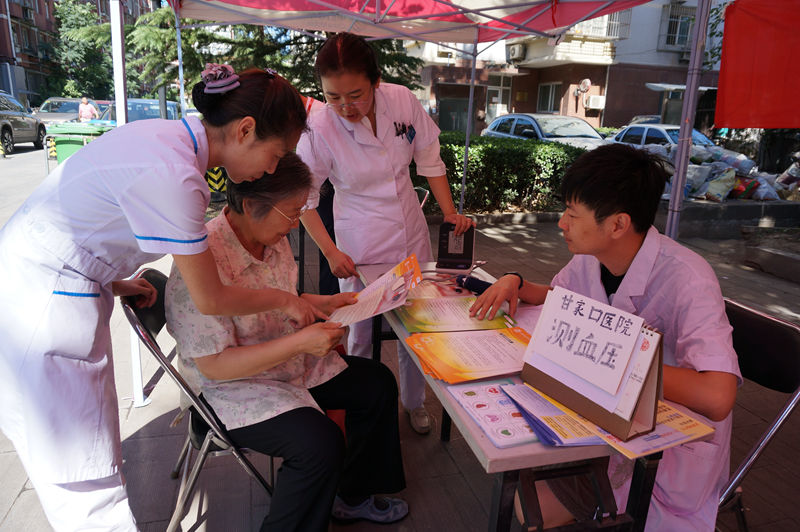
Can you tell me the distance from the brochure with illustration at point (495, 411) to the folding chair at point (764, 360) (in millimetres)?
746

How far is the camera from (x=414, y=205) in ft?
7.97

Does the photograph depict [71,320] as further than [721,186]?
No

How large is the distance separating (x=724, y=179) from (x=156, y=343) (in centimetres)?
790

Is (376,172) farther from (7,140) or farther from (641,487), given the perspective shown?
(7,140)

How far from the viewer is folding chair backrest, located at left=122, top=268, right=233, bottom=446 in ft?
4.85

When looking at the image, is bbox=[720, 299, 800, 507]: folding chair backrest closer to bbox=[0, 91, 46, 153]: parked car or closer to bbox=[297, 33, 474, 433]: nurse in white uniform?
bbox=[297, 33, 474, 433]: nurse in white uniform

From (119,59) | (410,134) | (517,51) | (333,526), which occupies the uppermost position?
(517,51)

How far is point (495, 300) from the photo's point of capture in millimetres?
1662

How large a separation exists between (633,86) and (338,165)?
21868 millimetres

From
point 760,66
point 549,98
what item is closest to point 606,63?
point 549,98

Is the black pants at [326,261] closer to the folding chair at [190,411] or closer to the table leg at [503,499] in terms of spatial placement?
the folding chair at [190,411]

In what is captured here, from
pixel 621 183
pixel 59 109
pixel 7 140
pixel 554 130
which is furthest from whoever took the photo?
pixel 59 109

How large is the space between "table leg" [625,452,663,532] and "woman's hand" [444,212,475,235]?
1182mm

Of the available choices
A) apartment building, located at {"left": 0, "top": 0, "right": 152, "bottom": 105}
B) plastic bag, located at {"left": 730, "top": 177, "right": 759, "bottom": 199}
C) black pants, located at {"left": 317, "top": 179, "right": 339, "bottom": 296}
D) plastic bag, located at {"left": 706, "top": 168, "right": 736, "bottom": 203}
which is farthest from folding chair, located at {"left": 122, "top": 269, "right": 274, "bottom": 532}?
apartment building, located at {"left": 0, "top": 0, "right": 152, "bottom": 105}
